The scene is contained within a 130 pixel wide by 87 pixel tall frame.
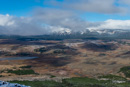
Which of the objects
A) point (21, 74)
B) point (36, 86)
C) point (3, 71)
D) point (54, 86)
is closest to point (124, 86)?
point (54, 86)

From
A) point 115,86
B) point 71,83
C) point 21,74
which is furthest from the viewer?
point 21,74

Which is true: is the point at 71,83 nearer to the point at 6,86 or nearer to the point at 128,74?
the point at 6,86

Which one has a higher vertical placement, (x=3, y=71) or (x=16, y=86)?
(x=16, y=86)

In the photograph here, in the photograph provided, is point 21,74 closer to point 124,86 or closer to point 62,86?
point 62,86

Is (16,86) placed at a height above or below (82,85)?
above

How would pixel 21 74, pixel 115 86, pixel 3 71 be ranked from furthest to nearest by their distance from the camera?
pixel 3 71
pixel 21 74
pixel 115 86

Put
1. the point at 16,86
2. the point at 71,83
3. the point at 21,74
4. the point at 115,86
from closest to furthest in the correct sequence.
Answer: the point at 16,86
the point at 115,86
the point at 71,83
the point at 21,74

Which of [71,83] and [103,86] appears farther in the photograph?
[71,83]

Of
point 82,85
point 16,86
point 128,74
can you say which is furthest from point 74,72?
point 16,86

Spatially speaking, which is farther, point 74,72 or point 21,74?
point 74,72
